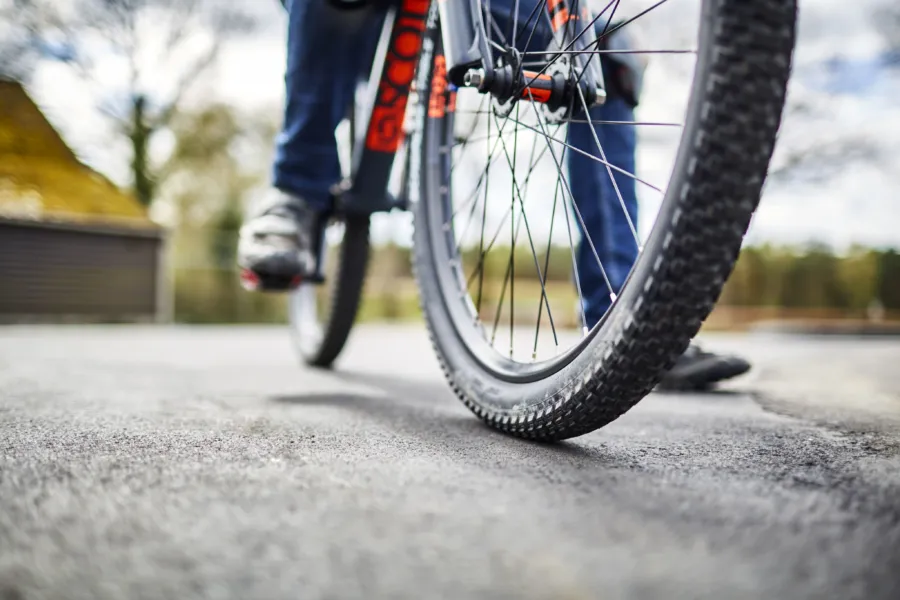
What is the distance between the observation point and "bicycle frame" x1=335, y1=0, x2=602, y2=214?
1092mm

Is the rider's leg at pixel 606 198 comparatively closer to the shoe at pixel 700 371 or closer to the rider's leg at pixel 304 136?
the shoe at pixel 700 371

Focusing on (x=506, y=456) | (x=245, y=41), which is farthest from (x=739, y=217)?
(x=245, y=41)

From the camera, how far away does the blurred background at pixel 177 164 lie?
27.5 feet

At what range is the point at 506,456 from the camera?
87 centimetres

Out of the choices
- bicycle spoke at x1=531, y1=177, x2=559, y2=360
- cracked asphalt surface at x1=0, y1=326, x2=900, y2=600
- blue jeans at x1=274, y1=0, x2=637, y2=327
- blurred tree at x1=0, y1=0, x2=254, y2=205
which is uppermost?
blurred tree at x1=0, y1=0, x2=254, y2=205

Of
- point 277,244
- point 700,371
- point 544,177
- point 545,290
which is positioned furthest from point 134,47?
point 545,290

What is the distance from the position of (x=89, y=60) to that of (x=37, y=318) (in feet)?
12.0

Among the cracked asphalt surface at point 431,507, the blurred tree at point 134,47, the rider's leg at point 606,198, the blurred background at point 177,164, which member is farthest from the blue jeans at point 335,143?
the blurred tree at point 134,47

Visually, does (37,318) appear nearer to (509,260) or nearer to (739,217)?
(509,260)

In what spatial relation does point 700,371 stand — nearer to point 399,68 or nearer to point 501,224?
point 501,224

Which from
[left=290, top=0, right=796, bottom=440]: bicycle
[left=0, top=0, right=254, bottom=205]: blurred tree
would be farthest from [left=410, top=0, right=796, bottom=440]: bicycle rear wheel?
[left=0, top=0, right=254, bottom=205]: blurred tree

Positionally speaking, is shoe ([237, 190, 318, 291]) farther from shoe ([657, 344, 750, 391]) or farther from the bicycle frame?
shoe ([657, 344, 750, 391])

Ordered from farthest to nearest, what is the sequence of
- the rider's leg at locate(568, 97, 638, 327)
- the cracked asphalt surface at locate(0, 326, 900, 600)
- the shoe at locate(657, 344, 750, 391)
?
the shoe at locate(657, 344, 750, 391) < the rider's leg at locate(568, 97, 638, 327) < the cracked asphalt surface at locate(0, 326, 900, 600)

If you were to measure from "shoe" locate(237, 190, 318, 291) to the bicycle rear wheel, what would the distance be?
1.36 feet
